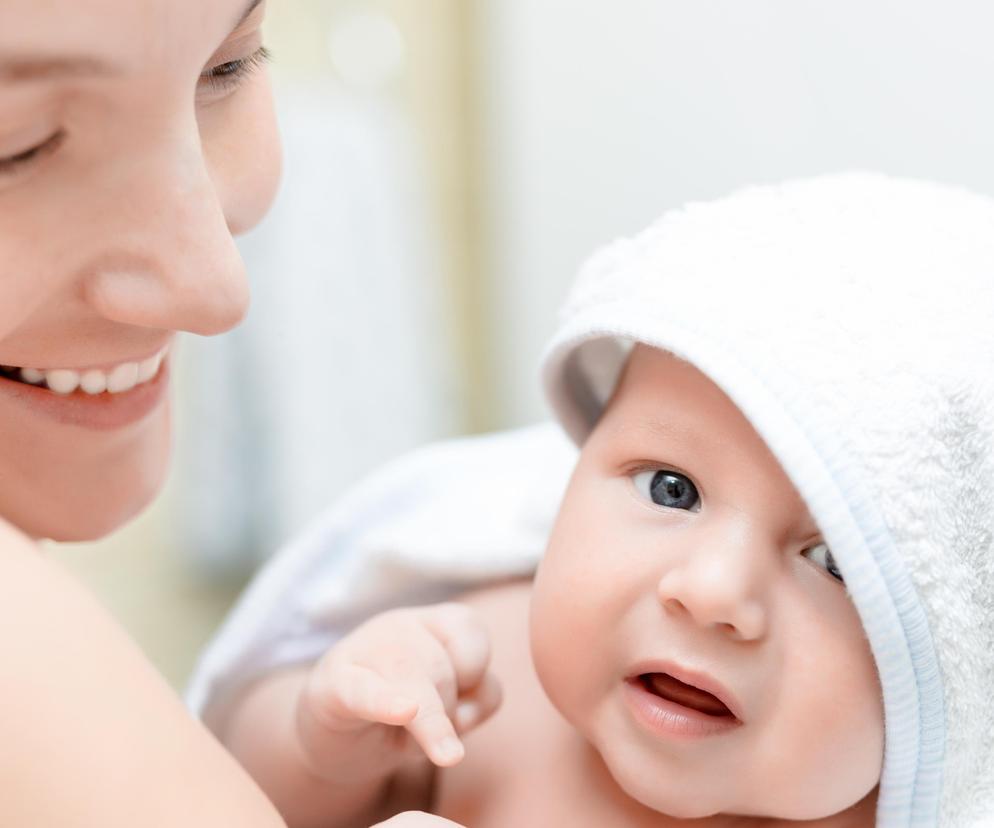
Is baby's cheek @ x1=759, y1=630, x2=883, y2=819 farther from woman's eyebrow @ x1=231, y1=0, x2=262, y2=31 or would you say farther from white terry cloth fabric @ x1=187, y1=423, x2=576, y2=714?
woman's eyebrow @ x1=231, y1=0, x2=262, y2=31

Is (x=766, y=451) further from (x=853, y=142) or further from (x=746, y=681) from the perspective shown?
(x=853, y=142)

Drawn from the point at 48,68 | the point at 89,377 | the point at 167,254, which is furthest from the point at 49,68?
the point at 89,377

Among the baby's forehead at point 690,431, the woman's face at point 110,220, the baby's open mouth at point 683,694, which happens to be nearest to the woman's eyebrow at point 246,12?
the woman's face at point 110,220

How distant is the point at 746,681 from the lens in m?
0.69

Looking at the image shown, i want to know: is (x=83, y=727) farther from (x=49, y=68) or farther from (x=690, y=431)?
(x=690, y=431)

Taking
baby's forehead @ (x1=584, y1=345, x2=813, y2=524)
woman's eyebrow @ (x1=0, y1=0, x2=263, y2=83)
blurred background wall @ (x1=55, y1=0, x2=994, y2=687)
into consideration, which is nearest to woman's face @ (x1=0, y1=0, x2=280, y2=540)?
woman's eyebrow @ (x1=0, y1=0, x2=263, y2=83)

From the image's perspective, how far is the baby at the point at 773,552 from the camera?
68 cm

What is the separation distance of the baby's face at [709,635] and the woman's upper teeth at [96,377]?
28cm

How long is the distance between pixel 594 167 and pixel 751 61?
30cm

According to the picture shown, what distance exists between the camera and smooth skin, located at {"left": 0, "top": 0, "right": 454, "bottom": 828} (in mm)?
445

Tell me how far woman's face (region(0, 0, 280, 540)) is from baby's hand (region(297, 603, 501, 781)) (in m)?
0.17

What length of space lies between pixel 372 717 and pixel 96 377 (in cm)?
25

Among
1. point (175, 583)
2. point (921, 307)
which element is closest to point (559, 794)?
point (921, 307)

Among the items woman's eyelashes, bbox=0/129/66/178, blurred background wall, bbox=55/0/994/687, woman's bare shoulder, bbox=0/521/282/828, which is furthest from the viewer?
blurred background wall, bbox=55/0/994/687
